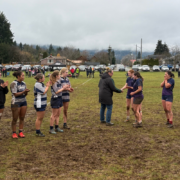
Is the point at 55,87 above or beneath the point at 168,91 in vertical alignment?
above

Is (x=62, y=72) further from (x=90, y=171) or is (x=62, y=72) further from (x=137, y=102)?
(x=90, y=171)

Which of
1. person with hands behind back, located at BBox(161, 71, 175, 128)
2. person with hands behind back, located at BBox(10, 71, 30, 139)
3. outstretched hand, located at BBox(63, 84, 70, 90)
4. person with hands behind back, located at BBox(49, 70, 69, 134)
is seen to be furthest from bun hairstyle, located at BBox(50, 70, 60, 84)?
person with hands behind back, located at BBox(161, 71, 175, 128)

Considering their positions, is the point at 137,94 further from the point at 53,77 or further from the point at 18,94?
the point at 18,94

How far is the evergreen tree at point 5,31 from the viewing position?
90.3 m

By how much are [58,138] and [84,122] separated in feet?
6.25

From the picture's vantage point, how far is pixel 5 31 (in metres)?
90.3

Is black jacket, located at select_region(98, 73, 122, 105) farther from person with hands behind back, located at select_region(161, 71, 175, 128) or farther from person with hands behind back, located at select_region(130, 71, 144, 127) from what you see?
person with hands behind back, located at select_region(161, 71, 175, 128)

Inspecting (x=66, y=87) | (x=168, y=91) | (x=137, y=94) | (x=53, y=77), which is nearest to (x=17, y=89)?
(x=53, y=77)

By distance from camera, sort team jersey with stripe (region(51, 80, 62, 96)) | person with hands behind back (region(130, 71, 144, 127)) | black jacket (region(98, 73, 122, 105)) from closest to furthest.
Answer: team jersey with stripe (region(51, 80, 62, 96))
person with hands behind back (region(130, 71, 144, 127))
black jacket (region(98, 73, 122, 105))

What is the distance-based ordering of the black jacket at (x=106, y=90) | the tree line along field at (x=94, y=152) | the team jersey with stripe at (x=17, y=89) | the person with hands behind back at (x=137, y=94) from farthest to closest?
the black jacket at (x=106, y=90)
the person with hands behind back at (x=137, y=94)
the team jersey with stripe at (x=17, y=89)
the tree line along field at (x=94, y=152)

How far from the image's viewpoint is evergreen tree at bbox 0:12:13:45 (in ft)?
296

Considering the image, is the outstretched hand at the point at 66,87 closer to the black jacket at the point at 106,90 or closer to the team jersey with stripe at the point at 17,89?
the team jersey with stripe at the point at 17,89

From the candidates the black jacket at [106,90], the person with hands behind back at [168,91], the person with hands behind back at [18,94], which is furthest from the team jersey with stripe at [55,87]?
the person with hands behind back at [168,91]

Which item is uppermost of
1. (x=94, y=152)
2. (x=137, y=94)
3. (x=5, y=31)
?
(x=5, y=31)
